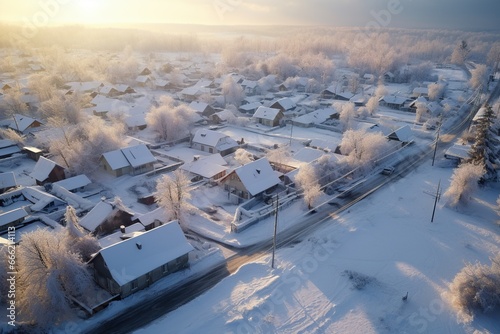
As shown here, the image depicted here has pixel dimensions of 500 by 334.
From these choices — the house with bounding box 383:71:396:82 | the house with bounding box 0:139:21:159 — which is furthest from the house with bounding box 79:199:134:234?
the house with bounding box 383:71:396:82

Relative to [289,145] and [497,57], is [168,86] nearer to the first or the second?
[289,145]

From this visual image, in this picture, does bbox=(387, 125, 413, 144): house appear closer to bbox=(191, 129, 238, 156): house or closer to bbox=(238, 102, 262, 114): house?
bbox=(191, 129, 238, 156): house

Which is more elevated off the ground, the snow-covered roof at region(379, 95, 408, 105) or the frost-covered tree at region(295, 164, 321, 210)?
the frost-covered tree at region(295, 164, 321, 210)

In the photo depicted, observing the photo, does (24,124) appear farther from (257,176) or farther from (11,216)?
(257,176)

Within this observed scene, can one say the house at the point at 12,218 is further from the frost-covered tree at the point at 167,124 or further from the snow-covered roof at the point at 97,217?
the frost-covered tree at the point at 167,124

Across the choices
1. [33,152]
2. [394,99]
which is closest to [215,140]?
[33,152]

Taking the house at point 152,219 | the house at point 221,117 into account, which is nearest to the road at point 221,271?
the house at point 152,219
